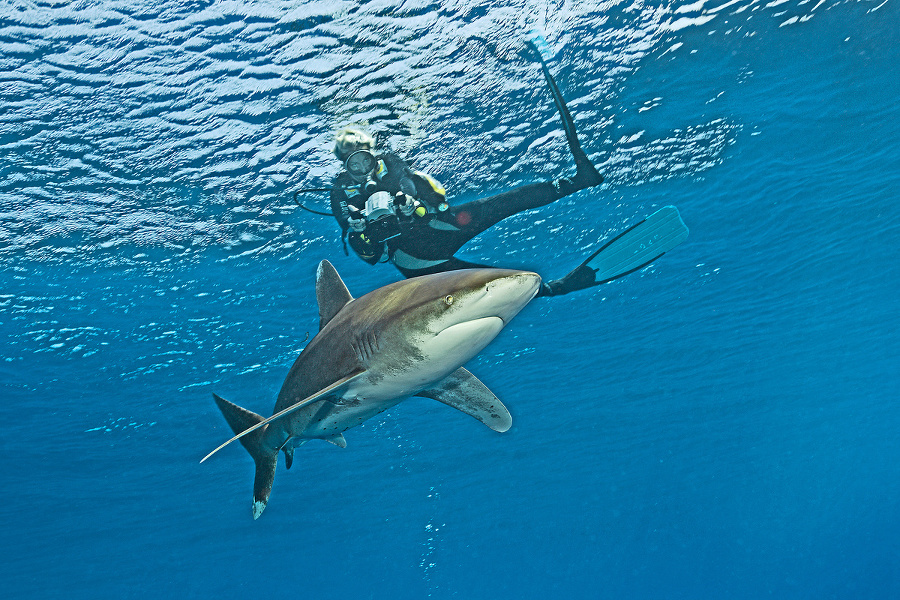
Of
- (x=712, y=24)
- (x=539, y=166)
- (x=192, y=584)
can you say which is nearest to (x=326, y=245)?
(x=539, y=166)

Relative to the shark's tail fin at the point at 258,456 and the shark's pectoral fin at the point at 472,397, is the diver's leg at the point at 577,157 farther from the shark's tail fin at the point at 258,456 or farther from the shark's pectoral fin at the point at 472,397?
the shark's tail fin at the point at 258,456

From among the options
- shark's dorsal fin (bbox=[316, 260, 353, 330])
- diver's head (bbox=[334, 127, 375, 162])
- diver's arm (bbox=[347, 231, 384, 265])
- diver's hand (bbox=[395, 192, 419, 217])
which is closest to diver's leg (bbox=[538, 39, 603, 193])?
diver's hand (bbox=[395, 192, 419, 217])

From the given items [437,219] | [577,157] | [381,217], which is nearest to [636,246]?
[577,157]

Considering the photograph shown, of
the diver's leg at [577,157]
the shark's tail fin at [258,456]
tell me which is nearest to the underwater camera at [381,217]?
the diver's leg at [577,157]

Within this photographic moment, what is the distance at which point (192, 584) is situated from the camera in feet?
196

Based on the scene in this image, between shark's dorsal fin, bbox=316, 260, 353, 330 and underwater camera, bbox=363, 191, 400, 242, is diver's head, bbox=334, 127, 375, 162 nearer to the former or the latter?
underwater camera, bbox=363, 191, 400, 242

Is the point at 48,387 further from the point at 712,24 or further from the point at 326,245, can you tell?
the point at 712,24

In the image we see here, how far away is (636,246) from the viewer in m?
6.23

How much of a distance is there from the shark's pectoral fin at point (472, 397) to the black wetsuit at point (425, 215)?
1879mm

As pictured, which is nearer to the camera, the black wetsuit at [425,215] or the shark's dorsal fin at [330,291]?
the shark's dorsal fin at [330,291]

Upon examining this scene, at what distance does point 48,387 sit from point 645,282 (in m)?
20.0

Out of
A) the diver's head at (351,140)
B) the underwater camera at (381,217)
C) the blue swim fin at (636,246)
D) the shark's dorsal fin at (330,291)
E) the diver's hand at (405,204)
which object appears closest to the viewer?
the shark's dorsal fin at (330,291)

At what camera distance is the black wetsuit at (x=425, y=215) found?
22.2ft

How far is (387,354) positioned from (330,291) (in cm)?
166
